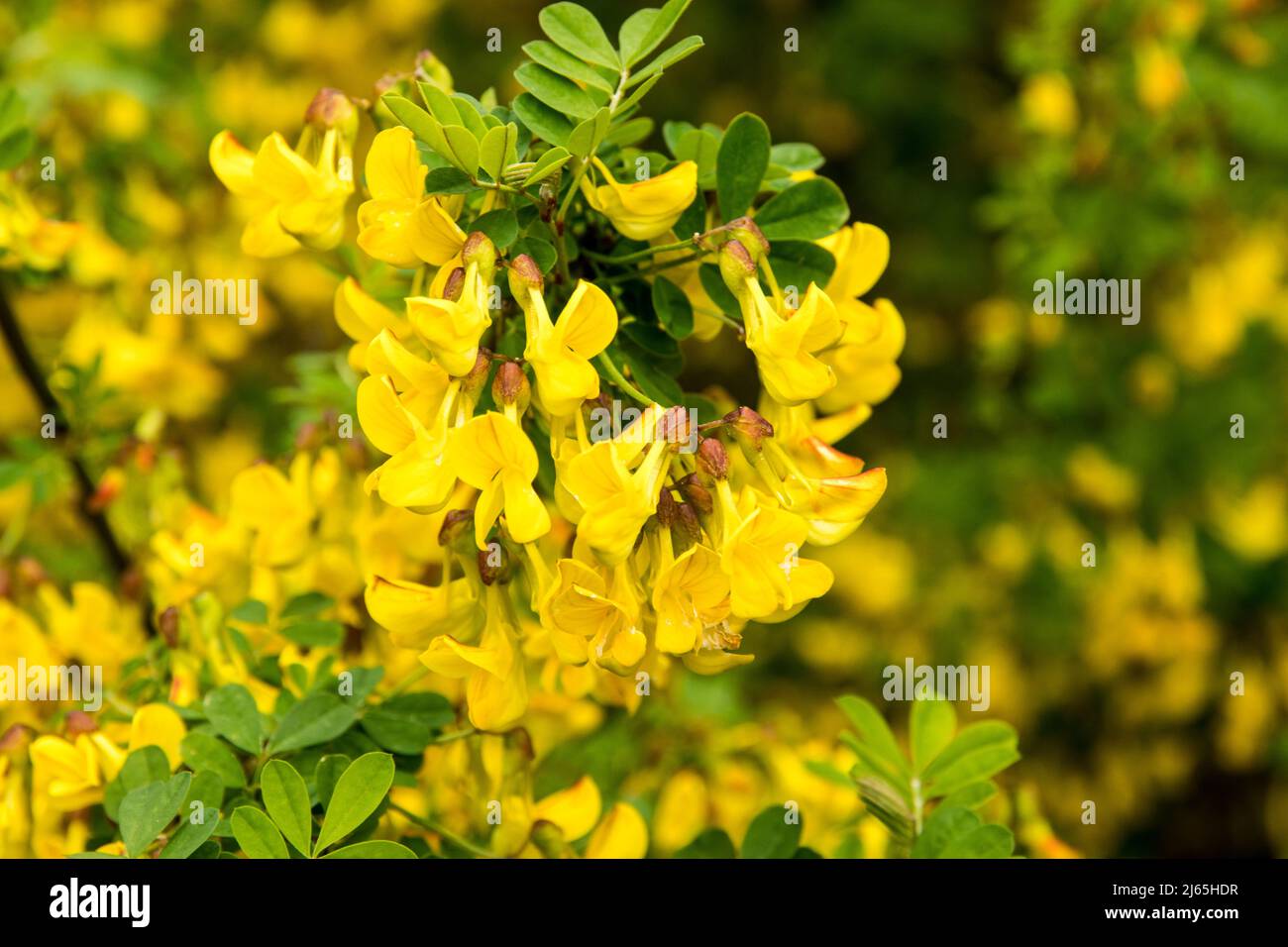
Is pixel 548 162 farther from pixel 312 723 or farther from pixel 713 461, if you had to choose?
pixel 312 723

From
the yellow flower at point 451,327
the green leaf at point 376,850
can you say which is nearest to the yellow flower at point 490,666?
the green leaf at point 376,850

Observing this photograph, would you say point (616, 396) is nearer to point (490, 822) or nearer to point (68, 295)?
point (490, 822)

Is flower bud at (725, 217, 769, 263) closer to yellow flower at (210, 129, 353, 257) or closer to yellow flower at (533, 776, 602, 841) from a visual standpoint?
yellow flower at (210, 129, 353, 257)

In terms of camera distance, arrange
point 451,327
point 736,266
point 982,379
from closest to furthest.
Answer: point 451,327 → point 736,266 → point 982,379

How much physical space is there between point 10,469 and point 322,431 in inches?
17.1

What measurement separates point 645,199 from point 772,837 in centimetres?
65

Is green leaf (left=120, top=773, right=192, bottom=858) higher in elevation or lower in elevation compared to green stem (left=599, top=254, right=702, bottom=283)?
lower

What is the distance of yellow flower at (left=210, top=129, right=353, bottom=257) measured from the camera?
1.12 meters

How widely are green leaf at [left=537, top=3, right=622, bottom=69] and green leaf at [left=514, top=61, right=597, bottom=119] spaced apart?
0.10 feet

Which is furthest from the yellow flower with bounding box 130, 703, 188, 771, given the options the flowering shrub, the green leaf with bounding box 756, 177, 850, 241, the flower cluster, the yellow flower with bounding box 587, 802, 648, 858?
the green leaf with bounding box 756, 177, 850, 241

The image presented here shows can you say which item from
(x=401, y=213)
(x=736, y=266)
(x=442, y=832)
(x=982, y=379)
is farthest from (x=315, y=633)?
(x=982, y=379)

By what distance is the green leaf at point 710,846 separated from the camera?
1.31 m

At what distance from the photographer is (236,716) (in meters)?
1.21

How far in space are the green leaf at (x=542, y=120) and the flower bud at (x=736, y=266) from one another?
160mm
